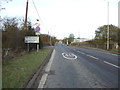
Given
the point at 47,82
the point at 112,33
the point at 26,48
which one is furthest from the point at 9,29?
the point at 112,33

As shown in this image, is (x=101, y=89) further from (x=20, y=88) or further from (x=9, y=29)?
(x=9, y=29)

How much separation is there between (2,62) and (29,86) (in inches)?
231

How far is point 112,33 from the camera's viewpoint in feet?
222

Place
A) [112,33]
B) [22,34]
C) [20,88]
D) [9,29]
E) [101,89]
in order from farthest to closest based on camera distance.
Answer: [112,33] < [22,34] < [9,29] < [101,89] < [20,88]

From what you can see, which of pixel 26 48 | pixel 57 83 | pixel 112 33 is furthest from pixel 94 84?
pixel 112 33

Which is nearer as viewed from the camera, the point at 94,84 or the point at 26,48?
the point at 94,84

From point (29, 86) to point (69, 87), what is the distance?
140 centimetres

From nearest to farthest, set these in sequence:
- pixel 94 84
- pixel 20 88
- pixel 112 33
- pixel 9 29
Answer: pixel 20 88, pixel 94 84, pixel 9 29, pixel 112 33

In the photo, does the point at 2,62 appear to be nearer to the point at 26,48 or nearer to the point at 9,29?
the point at 9,29

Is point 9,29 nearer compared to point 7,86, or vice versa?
point 7,86

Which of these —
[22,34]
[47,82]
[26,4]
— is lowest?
[47,82]

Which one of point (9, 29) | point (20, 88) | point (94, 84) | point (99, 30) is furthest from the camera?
point (99, 30)

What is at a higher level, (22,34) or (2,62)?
(22,34)

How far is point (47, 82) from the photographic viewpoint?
8391 mm
